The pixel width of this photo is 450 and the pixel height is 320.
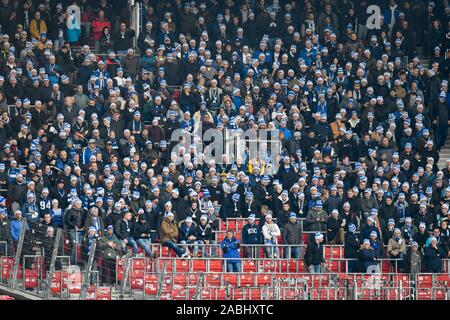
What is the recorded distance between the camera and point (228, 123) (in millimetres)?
45656

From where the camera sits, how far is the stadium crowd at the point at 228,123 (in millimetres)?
42375

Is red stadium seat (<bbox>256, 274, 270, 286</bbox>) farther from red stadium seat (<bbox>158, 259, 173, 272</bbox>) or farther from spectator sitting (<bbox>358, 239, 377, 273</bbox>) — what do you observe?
spectator sitting (<bbox>358, 239, 377, 273</bbox>)

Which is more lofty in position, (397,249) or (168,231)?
(168,231)

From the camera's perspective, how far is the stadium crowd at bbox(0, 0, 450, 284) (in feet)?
139

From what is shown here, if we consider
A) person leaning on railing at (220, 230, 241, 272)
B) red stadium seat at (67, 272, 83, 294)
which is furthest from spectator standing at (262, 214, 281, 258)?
red stadium seat at (67, 272, 83, 294)

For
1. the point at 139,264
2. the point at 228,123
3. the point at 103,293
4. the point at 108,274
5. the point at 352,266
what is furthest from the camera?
the point at 228,123

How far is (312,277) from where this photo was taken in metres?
40.6

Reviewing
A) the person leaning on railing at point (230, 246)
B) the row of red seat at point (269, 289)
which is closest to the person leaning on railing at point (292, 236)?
the person leaning on railing at point (230, 246)

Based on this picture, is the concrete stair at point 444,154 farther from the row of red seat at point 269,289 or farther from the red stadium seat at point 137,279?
the red stadium seat at point 137,279

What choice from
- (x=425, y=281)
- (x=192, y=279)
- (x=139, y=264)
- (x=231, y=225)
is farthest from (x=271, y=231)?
(x=139, y=264)

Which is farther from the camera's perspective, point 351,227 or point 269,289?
point 351,227

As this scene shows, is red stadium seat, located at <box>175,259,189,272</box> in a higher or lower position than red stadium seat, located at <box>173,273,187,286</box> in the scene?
higher

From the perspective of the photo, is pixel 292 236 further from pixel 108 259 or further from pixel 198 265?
pixel 108 259
